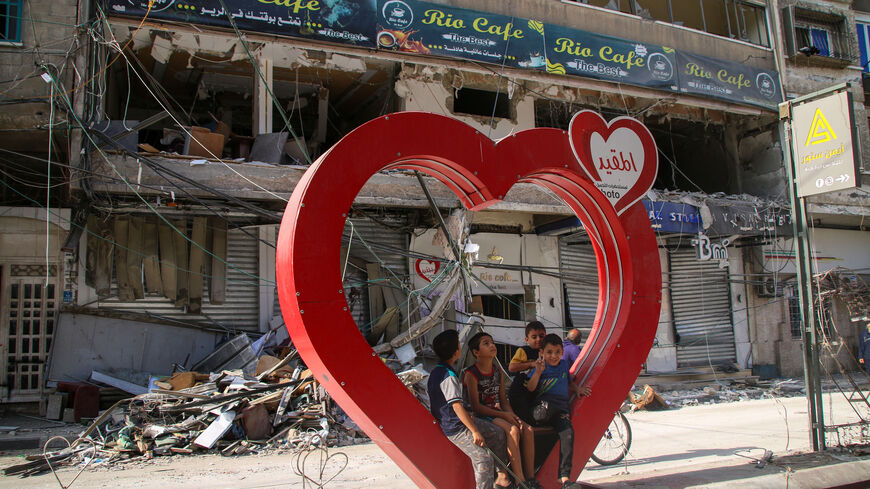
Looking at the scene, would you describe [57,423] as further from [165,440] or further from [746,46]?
[746,46]

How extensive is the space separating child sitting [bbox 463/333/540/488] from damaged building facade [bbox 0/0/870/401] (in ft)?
12.0

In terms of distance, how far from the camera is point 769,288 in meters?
16.0

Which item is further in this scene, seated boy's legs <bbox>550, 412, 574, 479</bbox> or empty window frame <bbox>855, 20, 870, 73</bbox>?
empty window frame <bbox>855, 20, 870, 73</bbox>

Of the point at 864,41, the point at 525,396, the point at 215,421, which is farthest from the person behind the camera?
the point at 864,41

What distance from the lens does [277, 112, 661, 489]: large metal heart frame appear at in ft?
13.6

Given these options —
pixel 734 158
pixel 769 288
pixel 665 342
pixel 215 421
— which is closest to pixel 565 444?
pixel 215 421

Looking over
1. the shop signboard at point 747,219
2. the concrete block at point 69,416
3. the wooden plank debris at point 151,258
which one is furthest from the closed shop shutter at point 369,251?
the shop signboard at point 747,219

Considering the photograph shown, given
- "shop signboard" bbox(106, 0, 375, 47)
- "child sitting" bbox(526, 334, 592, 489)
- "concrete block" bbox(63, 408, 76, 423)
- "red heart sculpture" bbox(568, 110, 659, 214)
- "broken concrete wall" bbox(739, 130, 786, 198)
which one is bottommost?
"concrete block" bbox(63, 408, 76, 423)

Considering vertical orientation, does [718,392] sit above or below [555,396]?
below

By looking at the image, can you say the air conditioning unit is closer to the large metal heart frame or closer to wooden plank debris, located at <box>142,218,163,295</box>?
the large metal heart frame

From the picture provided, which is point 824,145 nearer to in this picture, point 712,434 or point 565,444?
point 712,434

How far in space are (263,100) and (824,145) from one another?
28.0ft

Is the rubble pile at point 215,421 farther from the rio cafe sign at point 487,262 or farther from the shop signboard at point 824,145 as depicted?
the shop signboard at point 824,145

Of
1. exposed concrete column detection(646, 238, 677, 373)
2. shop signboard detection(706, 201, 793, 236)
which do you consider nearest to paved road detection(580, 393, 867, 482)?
exposed concrete column detection(646, 238, 677, 373)
